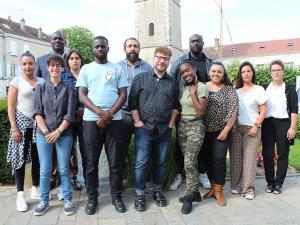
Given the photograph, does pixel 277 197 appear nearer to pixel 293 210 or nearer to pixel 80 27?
pixel 293 210

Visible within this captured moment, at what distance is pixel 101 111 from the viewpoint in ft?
14.9

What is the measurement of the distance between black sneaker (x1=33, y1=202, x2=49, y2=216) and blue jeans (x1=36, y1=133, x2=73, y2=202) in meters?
0.06

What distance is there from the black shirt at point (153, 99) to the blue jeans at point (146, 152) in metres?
0.12

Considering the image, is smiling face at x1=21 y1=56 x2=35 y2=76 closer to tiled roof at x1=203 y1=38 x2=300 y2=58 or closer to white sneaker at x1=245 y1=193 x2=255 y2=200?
white sneaker at x1=245 y1=193 x2=255 y2=200

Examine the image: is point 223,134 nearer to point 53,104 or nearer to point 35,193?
point 53,104

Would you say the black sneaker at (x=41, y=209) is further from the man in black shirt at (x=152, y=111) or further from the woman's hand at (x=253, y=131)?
the woman's hand at (x=253, y=131)

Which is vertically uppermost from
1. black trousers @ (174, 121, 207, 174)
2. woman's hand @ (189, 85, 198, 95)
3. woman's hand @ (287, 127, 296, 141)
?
woman's hand @ (189, 85, 198, 95)

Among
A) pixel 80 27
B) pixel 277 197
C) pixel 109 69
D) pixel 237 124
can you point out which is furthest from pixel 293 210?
pixel 80 27

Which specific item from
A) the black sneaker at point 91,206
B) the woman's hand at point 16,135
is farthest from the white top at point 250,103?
the woman's hand at point 16,135

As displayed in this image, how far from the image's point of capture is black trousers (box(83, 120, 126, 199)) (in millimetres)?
4707

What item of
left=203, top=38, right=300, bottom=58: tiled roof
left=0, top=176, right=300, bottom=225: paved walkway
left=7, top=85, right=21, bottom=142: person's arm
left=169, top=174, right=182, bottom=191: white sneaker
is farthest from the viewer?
left=203, top=38, right=300, bottom=58: tiled roof

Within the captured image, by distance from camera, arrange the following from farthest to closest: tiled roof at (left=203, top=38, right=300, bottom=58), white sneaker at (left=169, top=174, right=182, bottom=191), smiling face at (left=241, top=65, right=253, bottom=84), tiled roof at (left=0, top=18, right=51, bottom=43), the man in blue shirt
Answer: tiled roof at (left=203, top=38, right=300, bottom=58) < tiled roof at (left=0, top=18, right=51, bottom=43) < white sneaker at (left=169, top=174, right=182, bottom=191) < smiling face at (left=241, top=65, right=253, bottom=84) < the man in blue shirt

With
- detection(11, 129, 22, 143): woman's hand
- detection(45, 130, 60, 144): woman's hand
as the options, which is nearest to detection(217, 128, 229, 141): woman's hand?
detection(45, 130, 60, 144): woman's hand

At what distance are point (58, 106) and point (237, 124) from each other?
2.67 meters
